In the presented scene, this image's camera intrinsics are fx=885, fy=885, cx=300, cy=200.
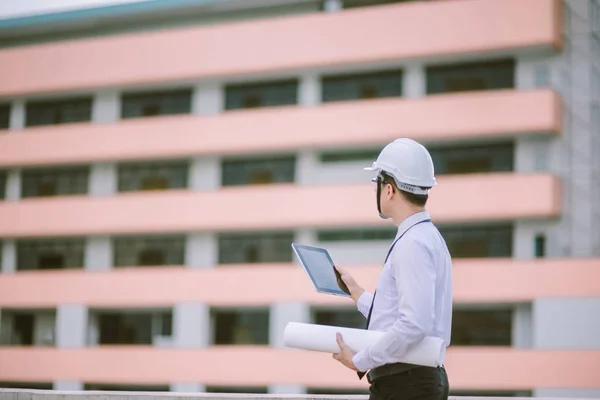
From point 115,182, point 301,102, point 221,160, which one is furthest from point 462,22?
point 115,182

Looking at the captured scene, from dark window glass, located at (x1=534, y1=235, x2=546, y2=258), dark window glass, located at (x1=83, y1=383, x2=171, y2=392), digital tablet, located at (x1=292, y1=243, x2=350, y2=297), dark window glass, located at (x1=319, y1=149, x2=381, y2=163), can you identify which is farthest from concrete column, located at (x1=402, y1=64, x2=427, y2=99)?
digital tablet, located at (x1=292, y1=243, x2=350, y2=297)

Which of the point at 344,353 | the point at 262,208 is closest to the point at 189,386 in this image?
the point at 262,208

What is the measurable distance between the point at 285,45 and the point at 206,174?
6073 millimetres

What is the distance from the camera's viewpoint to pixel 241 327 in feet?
111

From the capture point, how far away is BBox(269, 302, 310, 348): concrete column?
104ft

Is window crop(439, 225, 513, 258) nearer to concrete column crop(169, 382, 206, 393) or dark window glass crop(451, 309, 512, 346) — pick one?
dark window glass crop(451, 309, 512, 346)

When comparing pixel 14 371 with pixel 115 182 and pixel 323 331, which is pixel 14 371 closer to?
pixel 115 182

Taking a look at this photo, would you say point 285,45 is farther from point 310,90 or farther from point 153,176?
point 153,176

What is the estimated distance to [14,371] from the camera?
35.4 m

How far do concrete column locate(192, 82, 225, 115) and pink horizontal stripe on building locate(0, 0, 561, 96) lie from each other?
79cm

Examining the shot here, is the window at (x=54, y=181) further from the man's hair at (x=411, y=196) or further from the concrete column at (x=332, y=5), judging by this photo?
the man's hair at (x=411, y=196)

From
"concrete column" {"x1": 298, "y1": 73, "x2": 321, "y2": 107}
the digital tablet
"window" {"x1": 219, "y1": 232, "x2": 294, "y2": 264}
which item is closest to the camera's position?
the digital tablet

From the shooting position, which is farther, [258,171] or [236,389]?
[258,171]

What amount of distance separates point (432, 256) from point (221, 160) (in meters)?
32.1
